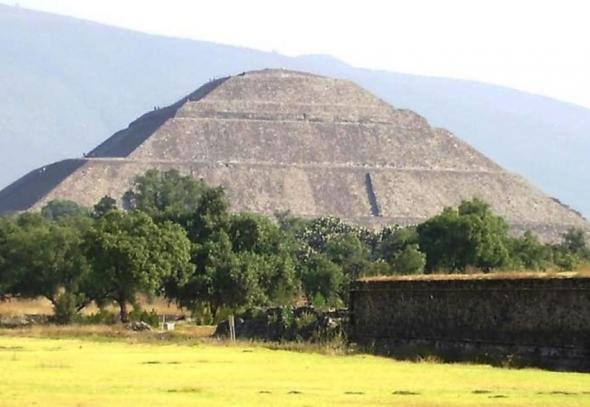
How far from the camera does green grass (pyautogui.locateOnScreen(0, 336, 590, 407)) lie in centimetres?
2477

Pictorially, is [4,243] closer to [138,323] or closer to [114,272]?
[114,272]

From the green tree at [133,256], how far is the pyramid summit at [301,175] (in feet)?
330

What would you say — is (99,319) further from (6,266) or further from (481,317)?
(481,317)

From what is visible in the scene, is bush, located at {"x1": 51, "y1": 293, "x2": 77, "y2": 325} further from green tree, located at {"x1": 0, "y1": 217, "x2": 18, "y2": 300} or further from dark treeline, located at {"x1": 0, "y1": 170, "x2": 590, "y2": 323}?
green tree, located at {"x1": 0, "y1": 217, "x2": 18, "y2": 300}

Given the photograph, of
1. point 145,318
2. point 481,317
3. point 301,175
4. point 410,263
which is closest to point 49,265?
point 145,318

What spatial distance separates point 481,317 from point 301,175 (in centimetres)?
14800

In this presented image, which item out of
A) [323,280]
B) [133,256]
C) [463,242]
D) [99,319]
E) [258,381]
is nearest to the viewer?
[258,381]

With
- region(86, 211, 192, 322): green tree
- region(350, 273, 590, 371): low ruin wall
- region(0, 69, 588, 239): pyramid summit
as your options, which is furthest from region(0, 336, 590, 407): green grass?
region(0, 69, 588, 239): pyramid summit

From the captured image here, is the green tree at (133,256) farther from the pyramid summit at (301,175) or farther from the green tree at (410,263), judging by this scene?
the pyramid summit at (301,175)

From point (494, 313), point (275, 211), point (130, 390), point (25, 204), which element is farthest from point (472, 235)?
point (25, 204)

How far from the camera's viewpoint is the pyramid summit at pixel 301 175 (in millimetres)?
178000

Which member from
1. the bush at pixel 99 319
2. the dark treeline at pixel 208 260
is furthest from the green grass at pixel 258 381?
the dark treeline at pixel 208 260

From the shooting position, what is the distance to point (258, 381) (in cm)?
2923

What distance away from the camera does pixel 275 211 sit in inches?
6831
